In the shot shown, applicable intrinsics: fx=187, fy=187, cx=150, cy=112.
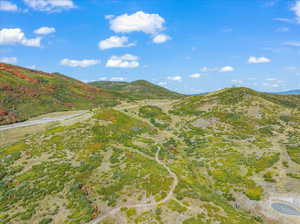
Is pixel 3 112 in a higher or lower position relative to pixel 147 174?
higher

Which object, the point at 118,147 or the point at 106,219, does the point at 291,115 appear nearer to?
the point at 118,147

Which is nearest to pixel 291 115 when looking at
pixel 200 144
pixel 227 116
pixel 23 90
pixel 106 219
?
pixel 227 116

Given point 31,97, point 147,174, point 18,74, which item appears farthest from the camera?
point 18,74

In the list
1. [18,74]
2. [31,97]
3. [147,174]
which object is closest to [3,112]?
[31,97]

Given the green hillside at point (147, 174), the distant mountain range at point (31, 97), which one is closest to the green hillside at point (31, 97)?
the distant mountain range at point (31, 97)

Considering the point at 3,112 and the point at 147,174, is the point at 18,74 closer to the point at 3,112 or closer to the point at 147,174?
the point at 3,112

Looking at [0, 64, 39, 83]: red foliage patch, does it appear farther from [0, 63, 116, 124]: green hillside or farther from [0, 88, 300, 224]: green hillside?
[0, 88, 300, 224]: green hillside

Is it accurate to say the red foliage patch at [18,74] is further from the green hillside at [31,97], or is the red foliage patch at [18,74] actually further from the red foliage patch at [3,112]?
the red foliage patch at [3,112]
